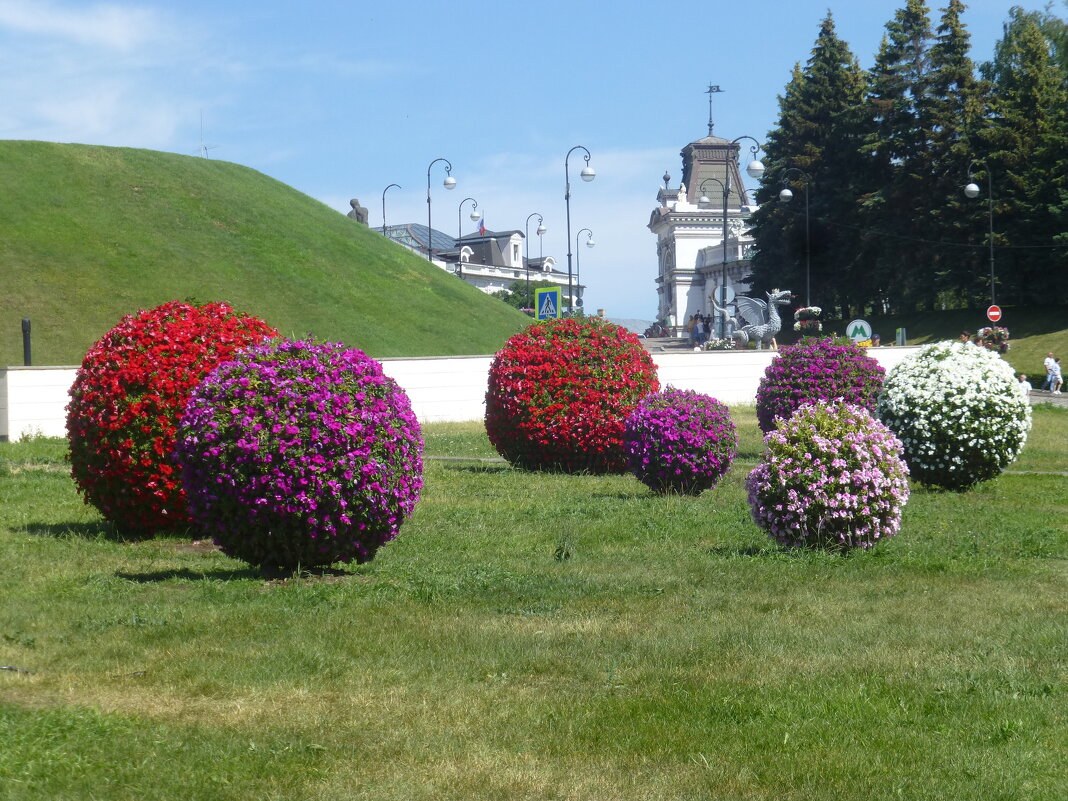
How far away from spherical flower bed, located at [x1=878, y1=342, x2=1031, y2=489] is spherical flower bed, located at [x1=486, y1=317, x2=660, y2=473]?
4.04 metres

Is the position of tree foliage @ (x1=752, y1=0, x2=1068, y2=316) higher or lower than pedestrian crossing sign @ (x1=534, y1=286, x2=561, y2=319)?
higher

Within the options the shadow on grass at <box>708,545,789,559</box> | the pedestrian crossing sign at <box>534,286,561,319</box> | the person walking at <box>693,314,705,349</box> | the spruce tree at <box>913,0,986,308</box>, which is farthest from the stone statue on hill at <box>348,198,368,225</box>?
the shadow on grass at <box>708,545,789,559</box>

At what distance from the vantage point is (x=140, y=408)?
12219 mm

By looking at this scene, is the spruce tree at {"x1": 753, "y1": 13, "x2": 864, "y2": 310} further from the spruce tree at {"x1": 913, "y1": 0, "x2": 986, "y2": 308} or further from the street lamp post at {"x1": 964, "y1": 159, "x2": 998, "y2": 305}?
the street lamp post at {"x1": 964, "y1": 159, "x2": 998, "y2": 305}

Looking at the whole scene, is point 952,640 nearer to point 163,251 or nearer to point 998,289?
point 163,251

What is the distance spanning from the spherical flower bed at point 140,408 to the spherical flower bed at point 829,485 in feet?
18.0

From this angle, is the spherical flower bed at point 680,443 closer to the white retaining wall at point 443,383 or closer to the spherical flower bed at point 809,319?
the white retaining wall at point 443,383

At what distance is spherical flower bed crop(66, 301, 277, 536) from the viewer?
12234 millimetres

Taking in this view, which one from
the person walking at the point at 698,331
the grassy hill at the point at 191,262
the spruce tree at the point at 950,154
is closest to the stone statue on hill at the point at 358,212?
the grassy hill at the point at 191,262

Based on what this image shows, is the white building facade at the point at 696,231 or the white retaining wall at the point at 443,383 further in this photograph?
the white building facade at the point at 696,231

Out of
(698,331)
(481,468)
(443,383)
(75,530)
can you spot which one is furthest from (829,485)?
(698,331)

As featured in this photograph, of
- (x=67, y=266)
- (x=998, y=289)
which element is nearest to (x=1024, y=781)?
(x=67, y=266)

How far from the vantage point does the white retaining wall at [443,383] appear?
26.9 meters

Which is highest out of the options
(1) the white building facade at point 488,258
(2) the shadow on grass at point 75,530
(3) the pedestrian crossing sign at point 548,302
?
(1) the white building facade at point 488,258
